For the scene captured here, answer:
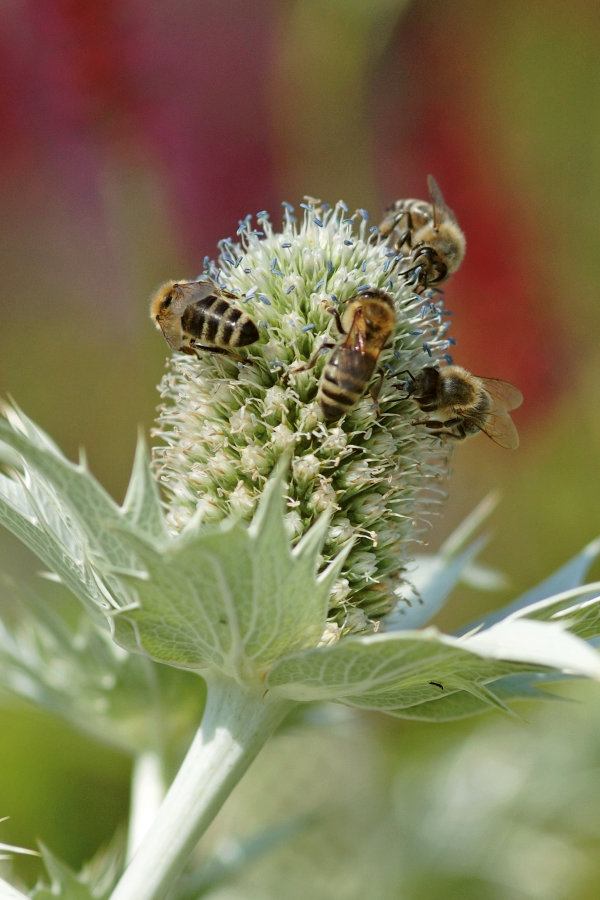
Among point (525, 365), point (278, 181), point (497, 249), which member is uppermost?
point (278, 181)

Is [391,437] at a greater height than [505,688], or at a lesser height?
greater

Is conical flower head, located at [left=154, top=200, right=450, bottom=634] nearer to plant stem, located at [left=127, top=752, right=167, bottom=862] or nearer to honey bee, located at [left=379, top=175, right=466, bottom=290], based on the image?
honey bee, located at [left=379, top=175, right=466, bottom=290]

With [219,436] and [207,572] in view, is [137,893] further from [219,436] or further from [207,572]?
[219,436]

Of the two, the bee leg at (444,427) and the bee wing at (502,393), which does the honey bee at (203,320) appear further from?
the bee wing at (502,393)

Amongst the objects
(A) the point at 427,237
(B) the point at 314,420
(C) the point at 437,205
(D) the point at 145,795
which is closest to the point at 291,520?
(B) the point at 314,420

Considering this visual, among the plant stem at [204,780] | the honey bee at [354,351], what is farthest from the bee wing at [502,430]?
the plant stem at [204,780]

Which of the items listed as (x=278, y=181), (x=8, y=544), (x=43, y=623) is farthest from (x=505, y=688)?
(x=278, y=181)

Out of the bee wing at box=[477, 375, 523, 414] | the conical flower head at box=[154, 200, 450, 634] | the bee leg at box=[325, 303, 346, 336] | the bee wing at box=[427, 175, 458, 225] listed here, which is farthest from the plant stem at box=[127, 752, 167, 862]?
the bee wing at box=[427, 175, 458, 225]
